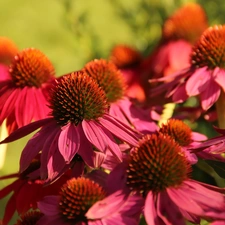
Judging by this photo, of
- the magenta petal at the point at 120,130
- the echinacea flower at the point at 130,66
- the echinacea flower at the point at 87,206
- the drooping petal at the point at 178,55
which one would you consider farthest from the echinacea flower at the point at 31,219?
the drooping petal at the point at 178,55

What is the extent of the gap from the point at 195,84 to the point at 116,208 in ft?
1.38

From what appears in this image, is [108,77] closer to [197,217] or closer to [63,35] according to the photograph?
[197,217]

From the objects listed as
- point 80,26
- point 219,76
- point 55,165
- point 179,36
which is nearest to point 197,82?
point 219,76

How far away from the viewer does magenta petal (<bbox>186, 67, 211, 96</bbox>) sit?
3.37 feet

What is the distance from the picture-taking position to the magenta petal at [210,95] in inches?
39.1

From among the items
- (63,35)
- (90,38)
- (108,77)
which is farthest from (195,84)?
(63,35)

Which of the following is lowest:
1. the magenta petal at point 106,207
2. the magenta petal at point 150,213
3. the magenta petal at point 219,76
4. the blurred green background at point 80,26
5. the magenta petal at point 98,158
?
the magenta petal at point 150,213

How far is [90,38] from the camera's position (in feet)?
7.00

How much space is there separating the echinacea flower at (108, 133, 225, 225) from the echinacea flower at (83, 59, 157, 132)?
278 millimetres

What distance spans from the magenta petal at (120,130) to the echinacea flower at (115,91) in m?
0.16

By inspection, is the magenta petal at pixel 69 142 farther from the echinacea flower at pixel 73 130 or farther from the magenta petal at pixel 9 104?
the magenta petal at pixel 9 104

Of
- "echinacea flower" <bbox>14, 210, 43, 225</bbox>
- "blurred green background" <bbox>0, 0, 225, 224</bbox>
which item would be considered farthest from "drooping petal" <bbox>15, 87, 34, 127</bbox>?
"blurred green background" <bbox>0, 0, 225, 224</bbox>

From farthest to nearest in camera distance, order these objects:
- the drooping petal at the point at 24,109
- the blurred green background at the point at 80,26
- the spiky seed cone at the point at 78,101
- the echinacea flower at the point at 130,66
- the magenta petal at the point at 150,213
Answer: the blurred green background at the point at 80,26, the echinacea flower at the point at 130,66, the drooping petal at the point at 24,109, the spiky seed cone at the point at 78,101, the magenta petal at the point at 150,213

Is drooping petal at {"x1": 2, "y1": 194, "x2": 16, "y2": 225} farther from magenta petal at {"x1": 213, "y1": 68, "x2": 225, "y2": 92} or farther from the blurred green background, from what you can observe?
the blurred green background
